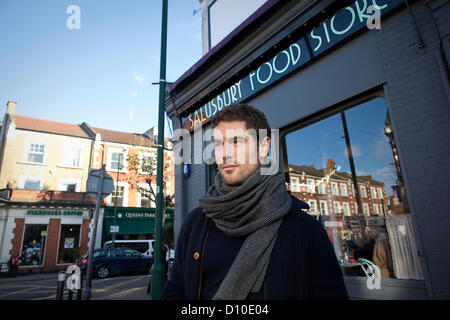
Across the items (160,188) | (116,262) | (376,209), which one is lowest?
(116,262)

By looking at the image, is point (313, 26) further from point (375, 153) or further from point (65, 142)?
point (65, 142)

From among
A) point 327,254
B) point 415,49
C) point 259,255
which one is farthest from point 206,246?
point 415,49

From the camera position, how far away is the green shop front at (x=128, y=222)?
22.2 meters

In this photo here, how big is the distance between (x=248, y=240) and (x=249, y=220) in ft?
0.39

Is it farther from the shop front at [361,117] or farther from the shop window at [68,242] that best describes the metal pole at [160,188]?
the shop window at [68,242]

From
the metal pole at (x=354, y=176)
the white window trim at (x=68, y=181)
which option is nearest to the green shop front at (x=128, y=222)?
the white window trim at (x=68, y=181)

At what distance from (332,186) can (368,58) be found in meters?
A: 2.39

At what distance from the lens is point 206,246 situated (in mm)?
1551

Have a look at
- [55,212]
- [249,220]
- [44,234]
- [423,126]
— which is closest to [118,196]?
[55,212]

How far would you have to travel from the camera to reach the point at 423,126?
3268mm

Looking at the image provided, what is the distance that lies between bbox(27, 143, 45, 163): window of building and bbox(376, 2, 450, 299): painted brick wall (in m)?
25.9

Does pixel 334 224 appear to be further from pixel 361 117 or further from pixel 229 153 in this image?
pixel 229 153

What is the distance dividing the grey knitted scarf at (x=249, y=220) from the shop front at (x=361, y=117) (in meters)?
2.69

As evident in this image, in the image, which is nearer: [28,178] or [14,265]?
[14,265]
